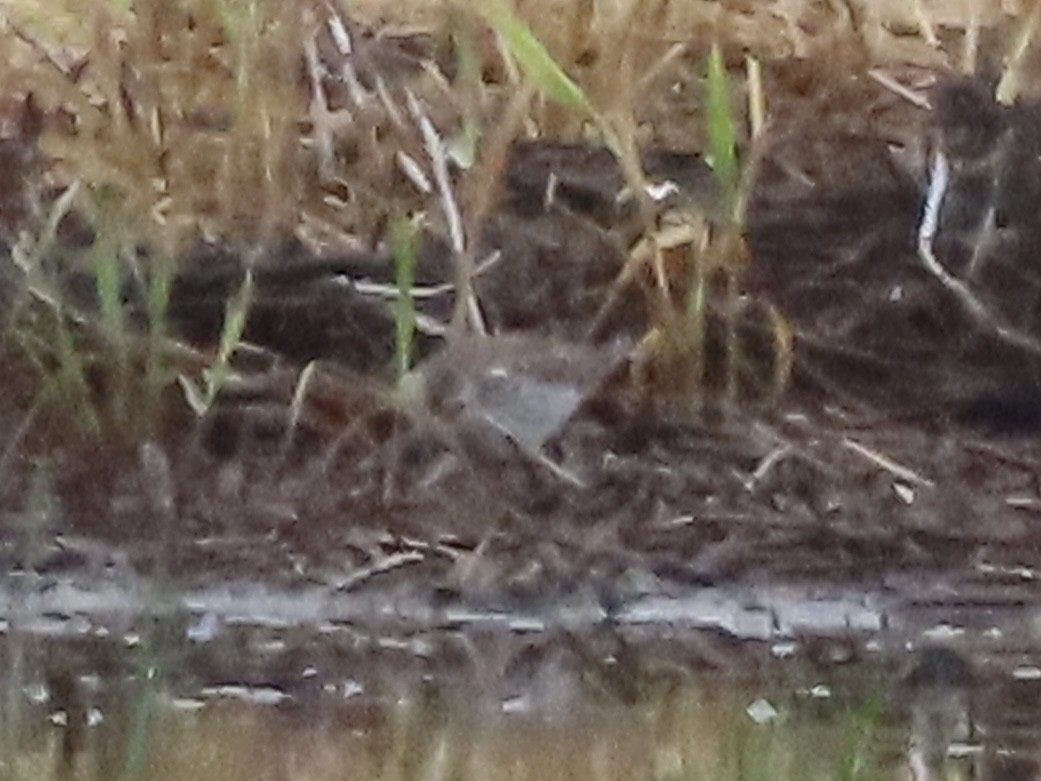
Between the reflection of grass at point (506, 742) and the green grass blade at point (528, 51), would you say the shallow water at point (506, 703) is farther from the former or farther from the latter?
the green grass blade at point (528, 51)

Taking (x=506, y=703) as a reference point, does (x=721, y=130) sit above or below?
above

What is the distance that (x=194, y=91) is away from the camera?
86 cm

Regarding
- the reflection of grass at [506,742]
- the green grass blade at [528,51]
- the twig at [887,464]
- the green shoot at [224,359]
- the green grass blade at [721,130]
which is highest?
the green grass blade at [528,51]

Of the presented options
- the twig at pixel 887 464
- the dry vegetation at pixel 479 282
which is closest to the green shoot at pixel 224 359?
the dry vegetation at pixel 479 282

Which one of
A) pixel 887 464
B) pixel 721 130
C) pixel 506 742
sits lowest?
pixel 506 742

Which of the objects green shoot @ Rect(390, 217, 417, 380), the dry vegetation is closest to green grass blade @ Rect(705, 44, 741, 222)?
the dry vegetation

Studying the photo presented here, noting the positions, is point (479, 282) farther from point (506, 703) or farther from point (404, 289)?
point (506, 703)

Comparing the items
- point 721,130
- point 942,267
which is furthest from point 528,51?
point 942,267

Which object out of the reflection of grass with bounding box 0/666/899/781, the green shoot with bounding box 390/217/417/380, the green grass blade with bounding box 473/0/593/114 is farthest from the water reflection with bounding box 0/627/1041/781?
the green grass blade with bounding box 473/0/593/114

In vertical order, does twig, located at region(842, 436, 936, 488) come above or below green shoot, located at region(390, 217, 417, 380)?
below

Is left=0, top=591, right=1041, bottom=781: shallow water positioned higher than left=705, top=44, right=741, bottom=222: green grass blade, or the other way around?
left=705, top=44, right=741, bottom=222: green grass blade

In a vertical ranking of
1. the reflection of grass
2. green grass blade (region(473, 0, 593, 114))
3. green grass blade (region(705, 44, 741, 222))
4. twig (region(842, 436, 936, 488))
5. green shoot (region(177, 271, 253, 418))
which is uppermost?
green grass blade (region(473, 0, 593, 114))

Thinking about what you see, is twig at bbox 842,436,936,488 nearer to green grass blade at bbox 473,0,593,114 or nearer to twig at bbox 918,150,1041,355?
twig at bbox 918,150,1041,355

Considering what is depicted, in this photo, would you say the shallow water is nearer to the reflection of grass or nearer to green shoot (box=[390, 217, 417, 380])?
the reflection of grass
